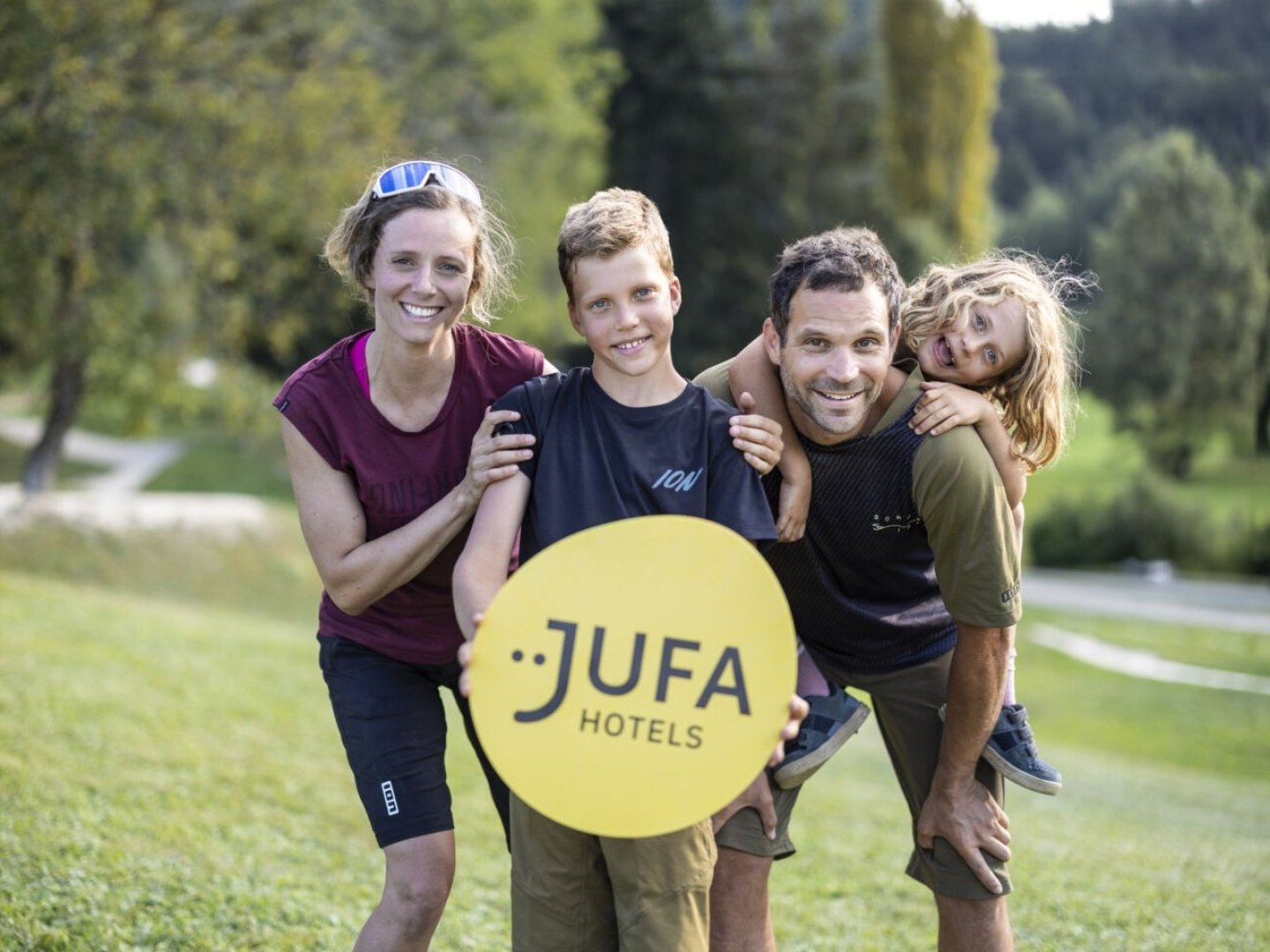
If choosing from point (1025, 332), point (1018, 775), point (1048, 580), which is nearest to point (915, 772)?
point (1018, 775)

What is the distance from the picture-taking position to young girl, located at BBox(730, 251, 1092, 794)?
317 cm

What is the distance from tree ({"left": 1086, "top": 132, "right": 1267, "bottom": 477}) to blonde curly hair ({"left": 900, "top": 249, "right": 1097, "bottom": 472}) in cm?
2636

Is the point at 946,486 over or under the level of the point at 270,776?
over

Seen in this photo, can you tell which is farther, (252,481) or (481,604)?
(252,481)

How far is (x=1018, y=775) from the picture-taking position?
326 centimetres

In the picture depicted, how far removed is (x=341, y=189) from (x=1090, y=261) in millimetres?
22693

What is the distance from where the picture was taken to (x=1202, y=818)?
27.9ft

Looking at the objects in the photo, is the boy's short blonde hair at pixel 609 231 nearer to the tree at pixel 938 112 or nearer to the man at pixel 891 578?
the man at pixel 891 578

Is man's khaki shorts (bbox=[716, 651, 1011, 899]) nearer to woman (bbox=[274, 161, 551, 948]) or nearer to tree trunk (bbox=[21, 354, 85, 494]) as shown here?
woman (bbox=[274, 161, 551, 948])

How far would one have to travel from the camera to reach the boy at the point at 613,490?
2684 mm

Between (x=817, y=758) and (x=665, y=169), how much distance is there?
32659mm

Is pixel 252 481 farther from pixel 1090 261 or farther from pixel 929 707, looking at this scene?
pixel 929 707

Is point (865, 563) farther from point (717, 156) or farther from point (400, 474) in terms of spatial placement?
point (717, 156)

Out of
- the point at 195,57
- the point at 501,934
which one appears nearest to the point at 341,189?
the point at 195,57
